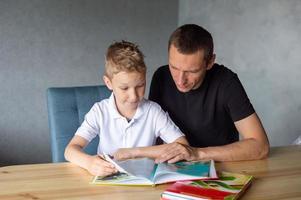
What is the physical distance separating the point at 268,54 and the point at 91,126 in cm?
156

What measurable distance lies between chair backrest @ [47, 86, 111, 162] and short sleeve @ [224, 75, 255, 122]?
53cm

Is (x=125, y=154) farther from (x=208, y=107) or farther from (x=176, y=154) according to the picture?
(x=208, y=107)

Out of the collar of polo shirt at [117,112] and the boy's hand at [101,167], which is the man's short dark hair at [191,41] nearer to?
the collar of polo shirt at [117,112]

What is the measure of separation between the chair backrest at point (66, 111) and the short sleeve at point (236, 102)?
532mm

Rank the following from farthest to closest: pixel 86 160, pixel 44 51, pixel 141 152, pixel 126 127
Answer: pixel 44 51
pixel 126 127
pixel 141 152
pixel 86 160

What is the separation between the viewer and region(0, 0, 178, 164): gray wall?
10.6ft

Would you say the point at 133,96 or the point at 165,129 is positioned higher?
the point at 133,96

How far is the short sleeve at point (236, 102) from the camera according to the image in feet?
5.73

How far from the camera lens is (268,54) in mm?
2787

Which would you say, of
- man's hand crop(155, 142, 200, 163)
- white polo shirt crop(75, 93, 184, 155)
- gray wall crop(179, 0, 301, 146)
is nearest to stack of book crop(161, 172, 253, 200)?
man's hand crop(155, 142, 200, 163)

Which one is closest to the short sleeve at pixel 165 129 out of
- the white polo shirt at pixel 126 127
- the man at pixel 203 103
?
the white polo shirt at pixel 126 127

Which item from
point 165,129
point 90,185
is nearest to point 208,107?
point 165,129

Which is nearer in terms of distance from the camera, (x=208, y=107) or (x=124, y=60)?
(x=124, y=60)

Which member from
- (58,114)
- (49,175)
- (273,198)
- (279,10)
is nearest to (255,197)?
(273,198)
